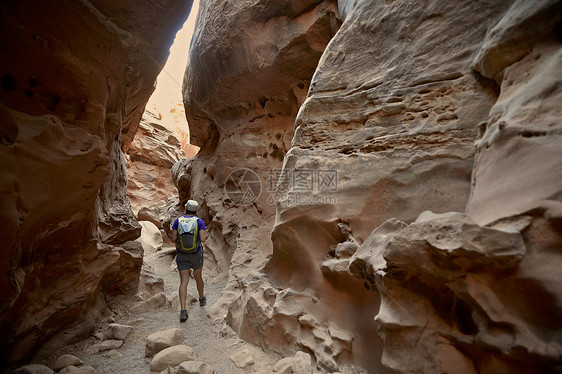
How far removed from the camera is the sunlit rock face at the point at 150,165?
1320 cm

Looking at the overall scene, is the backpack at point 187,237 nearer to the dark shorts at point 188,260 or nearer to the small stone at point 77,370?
the dark shorts at point 188,260

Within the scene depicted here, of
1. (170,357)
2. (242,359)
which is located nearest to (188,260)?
(170,357)

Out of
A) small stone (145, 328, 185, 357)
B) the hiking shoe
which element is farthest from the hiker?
small stone (145, 328, 185, 357)

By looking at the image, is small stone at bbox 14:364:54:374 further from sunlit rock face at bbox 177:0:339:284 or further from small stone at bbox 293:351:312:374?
sunlit rock face at bbox 177:0:339:284

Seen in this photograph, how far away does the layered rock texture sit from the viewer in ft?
4.26

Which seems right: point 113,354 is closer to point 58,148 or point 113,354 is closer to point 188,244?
point 188,244

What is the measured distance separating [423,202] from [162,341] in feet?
8.76

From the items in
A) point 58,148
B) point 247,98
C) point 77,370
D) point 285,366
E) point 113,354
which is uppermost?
point 247,98

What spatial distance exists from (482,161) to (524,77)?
21.3 inches

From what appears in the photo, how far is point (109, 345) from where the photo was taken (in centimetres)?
280

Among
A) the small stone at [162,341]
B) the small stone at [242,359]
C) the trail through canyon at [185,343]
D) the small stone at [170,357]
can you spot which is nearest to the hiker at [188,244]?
the trail through canyon at [185,343]

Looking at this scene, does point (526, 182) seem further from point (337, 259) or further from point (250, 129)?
point (250, 129)

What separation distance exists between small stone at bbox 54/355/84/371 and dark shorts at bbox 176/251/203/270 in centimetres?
152

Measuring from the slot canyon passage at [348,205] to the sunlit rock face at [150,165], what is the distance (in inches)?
384
